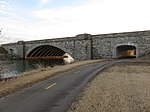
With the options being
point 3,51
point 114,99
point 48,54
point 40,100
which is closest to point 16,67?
point 40,100

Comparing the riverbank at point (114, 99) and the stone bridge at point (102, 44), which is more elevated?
the stone bridge at point (102, 44)

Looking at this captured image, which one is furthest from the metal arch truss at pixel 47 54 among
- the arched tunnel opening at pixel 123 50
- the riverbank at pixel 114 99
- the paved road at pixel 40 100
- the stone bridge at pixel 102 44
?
the riverbank at pixel 114 99

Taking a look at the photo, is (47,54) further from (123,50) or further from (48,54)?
(123,50)

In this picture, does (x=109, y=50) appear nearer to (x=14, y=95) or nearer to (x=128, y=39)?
(x=128, y=39)

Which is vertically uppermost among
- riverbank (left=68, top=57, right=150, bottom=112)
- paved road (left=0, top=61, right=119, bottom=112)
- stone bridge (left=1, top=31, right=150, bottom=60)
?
stone bridge (left=1, top=31, right=150, bottom=60)

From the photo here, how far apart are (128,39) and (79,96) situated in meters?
38.3

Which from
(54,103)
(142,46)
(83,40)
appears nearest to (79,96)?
(54,103)

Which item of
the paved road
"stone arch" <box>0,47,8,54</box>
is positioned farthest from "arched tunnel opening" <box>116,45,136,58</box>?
"stone arch" <box>0,47,8,54</box>

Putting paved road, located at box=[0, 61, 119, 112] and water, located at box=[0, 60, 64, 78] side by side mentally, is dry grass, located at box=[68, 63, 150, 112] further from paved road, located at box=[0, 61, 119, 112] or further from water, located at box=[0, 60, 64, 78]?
water, located at box=[0, 60, 64, 78]

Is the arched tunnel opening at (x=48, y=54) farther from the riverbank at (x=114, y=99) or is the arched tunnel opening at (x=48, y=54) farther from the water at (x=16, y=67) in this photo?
the riverbank at (x=114, y=99)

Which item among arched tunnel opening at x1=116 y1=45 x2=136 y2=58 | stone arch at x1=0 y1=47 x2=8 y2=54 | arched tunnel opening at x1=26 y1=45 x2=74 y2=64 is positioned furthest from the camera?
stone arch at x1=0 y1=47 x2=8 y2=54

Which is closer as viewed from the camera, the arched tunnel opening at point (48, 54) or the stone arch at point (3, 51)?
the arched tunnel opening at point (48, 54)

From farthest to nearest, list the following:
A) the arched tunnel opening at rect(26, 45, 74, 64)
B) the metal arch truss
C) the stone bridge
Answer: the metal arch truss
the arched tunnel opening at rect(26, 45, 74, 64)
the stone bridge

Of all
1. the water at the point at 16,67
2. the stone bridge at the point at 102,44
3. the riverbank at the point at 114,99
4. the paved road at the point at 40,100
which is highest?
the stone bridge at the point at 102,44
